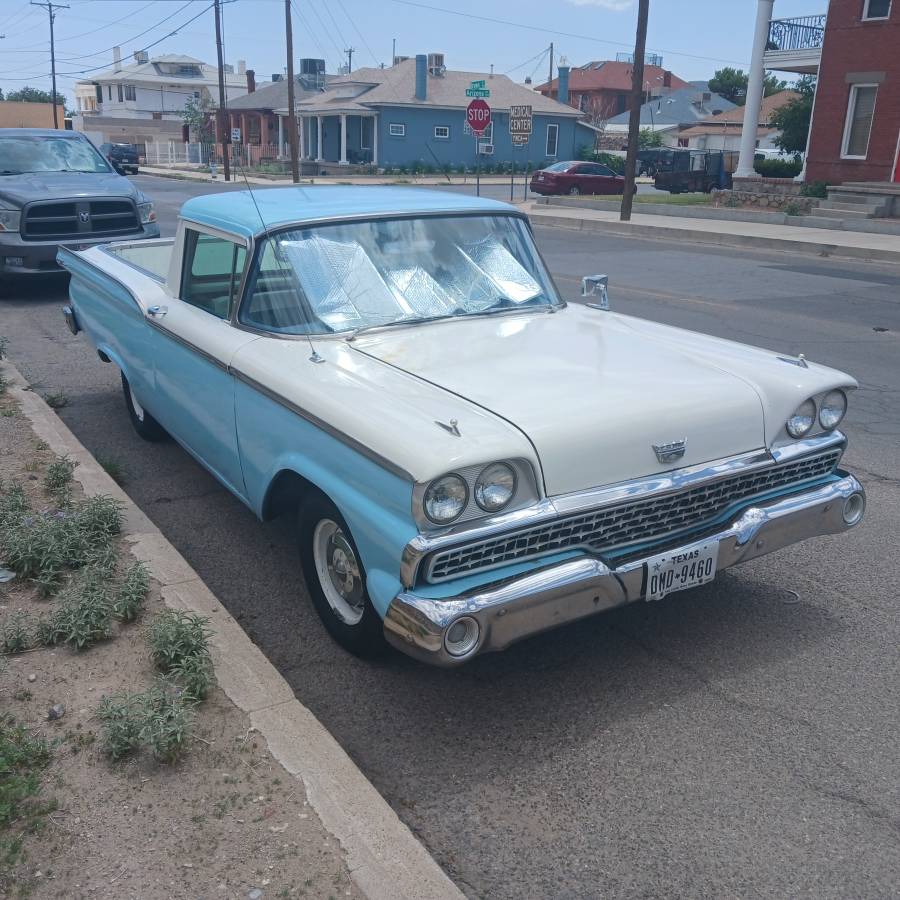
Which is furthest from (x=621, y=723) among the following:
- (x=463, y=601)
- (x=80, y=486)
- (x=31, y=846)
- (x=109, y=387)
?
(x=109, y=387)

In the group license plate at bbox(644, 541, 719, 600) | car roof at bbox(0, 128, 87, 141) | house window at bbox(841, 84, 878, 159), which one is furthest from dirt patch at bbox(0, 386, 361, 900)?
house window at bbox(841, 84, 878, 159)

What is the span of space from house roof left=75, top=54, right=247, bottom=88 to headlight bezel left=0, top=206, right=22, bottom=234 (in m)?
92.3

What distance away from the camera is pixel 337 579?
388cm

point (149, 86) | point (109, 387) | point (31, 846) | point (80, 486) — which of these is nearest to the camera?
point (31, 846)

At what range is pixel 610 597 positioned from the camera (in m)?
3.37

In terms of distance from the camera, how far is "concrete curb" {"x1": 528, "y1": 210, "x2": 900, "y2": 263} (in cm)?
1850

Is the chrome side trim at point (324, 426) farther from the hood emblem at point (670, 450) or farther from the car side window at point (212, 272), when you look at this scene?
the hood emblem at point (670, 450)

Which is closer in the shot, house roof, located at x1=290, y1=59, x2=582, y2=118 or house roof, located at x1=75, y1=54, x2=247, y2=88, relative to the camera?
house roof, located at x1=290, y1=59, x2=582, y2=118

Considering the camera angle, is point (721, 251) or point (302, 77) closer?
point (721, 251)

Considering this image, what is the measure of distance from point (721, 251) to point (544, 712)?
696 inches

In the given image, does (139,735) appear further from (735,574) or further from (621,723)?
(735,574)

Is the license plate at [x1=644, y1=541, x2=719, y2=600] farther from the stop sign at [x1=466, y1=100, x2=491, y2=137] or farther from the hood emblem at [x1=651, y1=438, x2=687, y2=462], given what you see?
the stop sign at [x1=466, y1=100, x2=491, y2=137]

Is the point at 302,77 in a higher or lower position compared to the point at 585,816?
higher

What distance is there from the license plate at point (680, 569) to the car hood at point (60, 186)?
1037 cm
